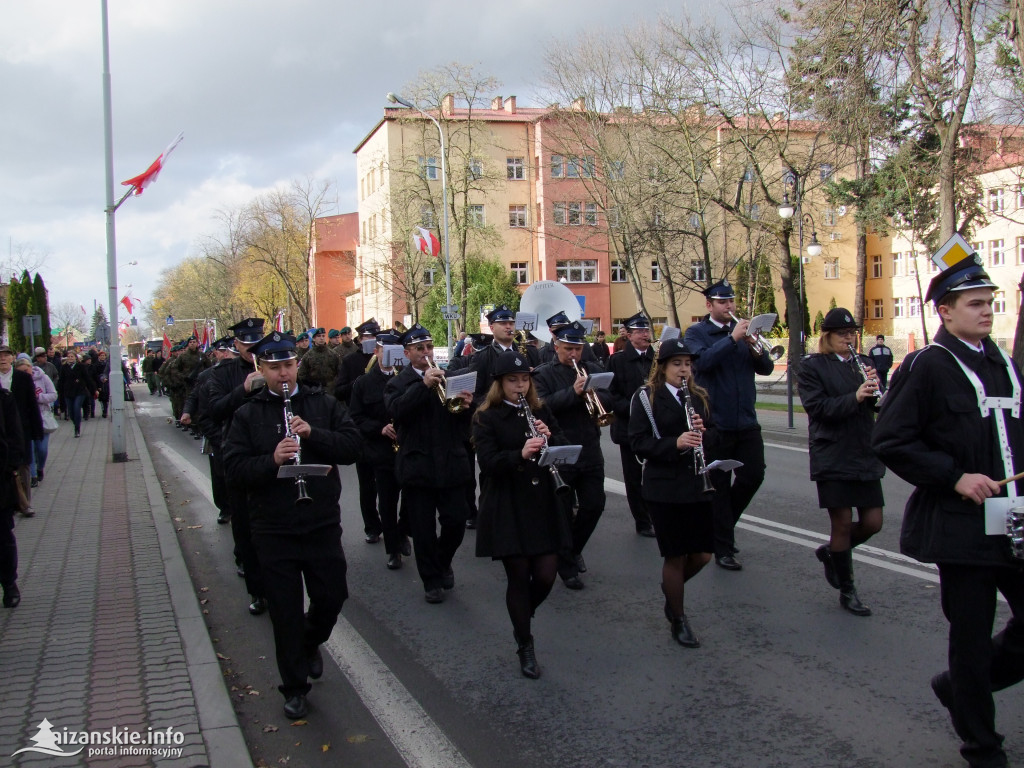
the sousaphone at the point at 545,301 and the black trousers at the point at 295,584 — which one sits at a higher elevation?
the sousaphone at the point at 545,301

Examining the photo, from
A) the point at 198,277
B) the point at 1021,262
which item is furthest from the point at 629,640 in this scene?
the point at 198,277

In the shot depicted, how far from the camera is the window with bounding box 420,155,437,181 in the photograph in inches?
1764

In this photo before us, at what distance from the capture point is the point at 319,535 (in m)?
4.75

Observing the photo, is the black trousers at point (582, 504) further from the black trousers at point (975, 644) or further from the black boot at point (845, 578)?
the black trousers at point (975, 644)

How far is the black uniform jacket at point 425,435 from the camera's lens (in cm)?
686

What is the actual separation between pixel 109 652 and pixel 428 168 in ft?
147

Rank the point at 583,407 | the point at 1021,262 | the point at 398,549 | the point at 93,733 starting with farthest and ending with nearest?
the point at 1021,262 < the point at 398,549 < the point at 583,407 < the point at 93,733

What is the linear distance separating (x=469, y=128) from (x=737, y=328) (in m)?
40.3

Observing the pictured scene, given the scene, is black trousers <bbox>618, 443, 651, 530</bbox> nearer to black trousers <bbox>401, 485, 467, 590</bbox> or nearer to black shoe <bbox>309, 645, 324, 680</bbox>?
black trousers <bbox>401, 485, 467, 590</bbox>

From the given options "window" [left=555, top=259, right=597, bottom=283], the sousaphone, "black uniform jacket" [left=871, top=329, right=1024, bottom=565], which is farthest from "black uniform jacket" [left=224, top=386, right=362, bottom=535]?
"window" [left=555, top=259, right=597, bottom=283]

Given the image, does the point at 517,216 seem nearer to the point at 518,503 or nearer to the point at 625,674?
the point at 518,503

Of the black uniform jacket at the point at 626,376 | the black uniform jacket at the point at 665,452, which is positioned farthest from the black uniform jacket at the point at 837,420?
the black uniform jacket at the point at 626,376

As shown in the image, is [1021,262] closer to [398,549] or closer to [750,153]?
[750,153]

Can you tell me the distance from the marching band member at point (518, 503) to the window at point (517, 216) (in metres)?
50.8
